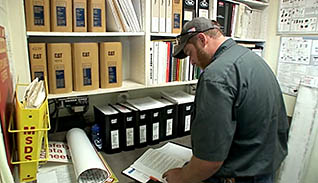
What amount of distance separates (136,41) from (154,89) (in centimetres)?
49

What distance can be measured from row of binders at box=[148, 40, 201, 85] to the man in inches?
16.8

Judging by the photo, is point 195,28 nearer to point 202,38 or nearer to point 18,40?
point 202,38

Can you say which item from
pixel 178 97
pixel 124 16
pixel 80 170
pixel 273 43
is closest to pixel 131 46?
pixel 124 16

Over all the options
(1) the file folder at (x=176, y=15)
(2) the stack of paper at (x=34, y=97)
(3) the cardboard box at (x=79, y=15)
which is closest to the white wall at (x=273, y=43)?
(1) the file folder at (x=176, y=15)

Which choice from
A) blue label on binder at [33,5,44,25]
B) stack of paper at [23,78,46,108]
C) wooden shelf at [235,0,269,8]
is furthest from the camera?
wooden shelf at [235,0,269,8]

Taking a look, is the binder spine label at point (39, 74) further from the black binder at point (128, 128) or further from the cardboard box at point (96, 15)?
the black binder at point (128, 128)

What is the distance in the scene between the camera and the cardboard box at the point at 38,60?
119 centimetres

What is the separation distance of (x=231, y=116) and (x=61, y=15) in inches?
38.3

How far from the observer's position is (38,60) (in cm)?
121

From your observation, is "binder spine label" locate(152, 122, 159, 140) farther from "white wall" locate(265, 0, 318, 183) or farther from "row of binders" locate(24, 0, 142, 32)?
"white wall" locate(265, 0, 318, 183)

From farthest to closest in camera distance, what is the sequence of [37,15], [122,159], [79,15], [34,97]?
[122,159]
[79,15]
[37,15]
[34,97]

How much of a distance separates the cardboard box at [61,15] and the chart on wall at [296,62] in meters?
1.79

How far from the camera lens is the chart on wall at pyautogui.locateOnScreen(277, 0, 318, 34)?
1870 mm

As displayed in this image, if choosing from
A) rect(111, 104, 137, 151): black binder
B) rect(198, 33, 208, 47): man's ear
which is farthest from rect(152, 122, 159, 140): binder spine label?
rect(198, 33, 208, 47): man's ear
